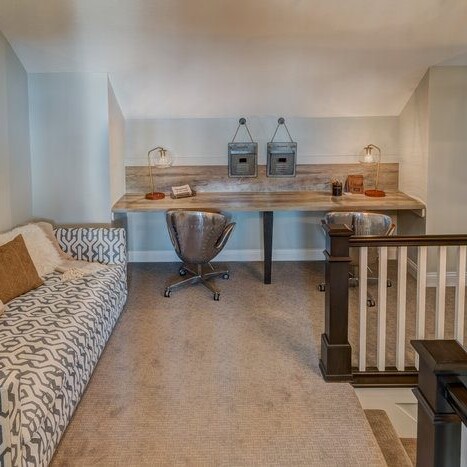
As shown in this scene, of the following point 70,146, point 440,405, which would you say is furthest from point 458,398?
point 70,146

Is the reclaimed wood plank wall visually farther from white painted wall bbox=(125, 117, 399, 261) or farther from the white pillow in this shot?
the white pillow

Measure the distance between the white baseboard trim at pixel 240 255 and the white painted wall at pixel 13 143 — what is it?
1.35 meters

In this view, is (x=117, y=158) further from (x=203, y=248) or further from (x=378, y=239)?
(x=378, y=239)

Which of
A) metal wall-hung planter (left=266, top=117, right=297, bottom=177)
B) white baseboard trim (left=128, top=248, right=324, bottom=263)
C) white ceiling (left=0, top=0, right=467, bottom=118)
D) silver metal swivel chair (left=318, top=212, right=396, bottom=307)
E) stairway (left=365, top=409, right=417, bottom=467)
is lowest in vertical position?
stairway (left=365, top=409, right=417, bottom=467)

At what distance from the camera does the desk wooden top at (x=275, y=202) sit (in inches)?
181

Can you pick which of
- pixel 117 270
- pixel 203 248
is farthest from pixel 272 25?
pixel 117 270

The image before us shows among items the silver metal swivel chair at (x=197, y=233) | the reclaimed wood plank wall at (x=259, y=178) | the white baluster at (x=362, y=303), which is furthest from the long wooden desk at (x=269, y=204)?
the white baluster at (x=362, y=303)

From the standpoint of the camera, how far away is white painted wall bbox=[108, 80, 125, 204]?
15.3ft

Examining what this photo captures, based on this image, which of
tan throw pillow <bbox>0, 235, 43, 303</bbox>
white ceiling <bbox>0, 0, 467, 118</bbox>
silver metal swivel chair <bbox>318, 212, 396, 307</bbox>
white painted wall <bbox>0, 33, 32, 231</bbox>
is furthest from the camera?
silver metal swivel chair <bbox>318, 212, 396, 307</bbox>

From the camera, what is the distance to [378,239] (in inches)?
112

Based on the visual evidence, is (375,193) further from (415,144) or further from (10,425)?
(10,425)

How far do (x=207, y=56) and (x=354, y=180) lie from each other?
1.99m

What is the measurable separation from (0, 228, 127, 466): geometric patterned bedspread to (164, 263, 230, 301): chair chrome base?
0.74 meters

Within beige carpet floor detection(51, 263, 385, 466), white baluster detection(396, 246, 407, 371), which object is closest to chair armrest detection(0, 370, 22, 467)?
beige carpet floor detection(51, 263, 385, 466)
